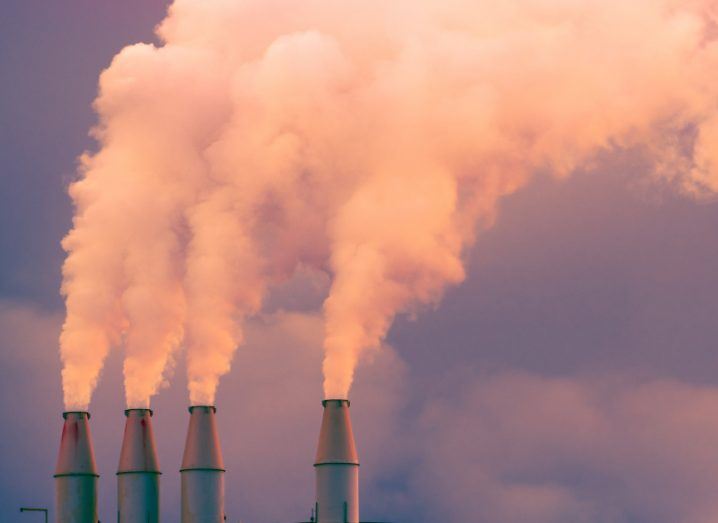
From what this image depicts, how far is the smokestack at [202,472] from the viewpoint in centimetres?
12825

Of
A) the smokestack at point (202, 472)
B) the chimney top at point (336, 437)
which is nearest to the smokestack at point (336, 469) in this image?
the chimney top at point (336, 437)

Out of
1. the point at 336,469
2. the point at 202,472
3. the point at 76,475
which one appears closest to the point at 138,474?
the point at 76,475

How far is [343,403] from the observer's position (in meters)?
125

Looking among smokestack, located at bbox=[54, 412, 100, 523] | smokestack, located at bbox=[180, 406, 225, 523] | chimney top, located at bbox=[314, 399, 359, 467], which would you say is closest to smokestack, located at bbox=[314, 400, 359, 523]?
chimney top, located at bbox=[314, 399, 359, 467]

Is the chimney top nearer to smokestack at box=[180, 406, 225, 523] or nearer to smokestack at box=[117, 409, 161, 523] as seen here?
smokestack at box=[180, 406, 225, 523]

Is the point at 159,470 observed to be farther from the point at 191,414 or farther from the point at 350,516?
the point at 350,516

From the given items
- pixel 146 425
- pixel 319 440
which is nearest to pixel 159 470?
pixel 146 425

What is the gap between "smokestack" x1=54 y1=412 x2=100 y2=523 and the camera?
131 m

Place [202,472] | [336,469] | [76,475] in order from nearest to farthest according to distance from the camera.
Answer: [336,469]
[202,472]
[76,475]

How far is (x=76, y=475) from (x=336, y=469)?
17.2 meters

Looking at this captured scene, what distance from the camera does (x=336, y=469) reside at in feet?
407

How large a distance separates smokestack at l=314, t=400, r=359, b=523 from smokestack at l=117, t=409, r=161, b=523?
12.3 metres

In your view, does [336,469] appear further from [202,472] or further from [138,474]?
[138,474]

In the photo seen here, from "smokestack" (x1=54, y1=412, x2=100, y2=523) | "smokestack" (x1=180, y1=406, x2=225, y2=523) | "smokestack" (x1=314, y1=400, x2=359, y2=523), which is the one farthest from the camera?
"smokestack" (x1=54, y1=412, x2=100, y2=523)
